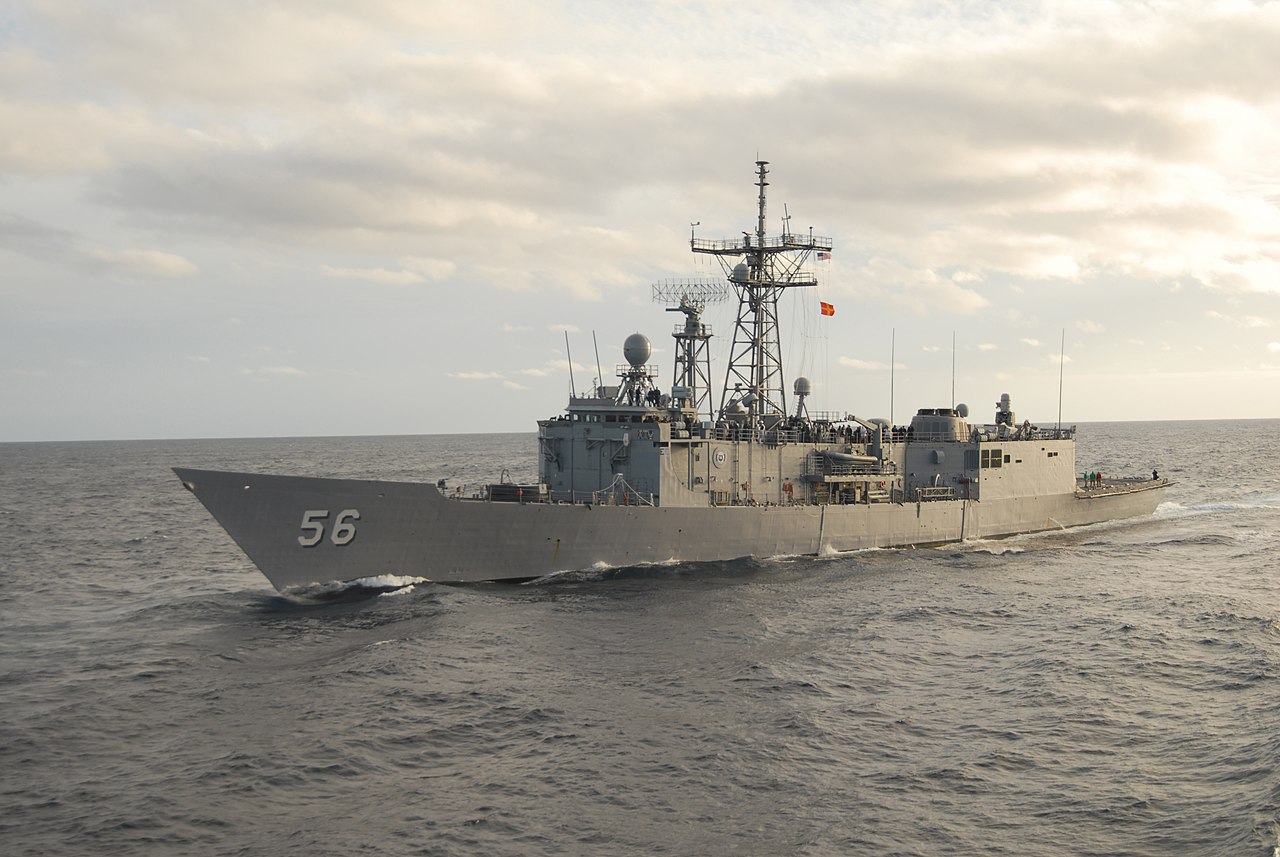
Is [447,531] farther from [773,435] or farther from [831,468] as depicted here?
[831,468]

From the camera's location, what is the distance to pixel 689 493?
32250 millimetres

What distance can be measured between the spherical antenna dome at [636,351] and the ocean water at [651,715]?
744 centimetres

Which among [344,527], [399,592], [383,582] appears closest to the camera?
[344,527]

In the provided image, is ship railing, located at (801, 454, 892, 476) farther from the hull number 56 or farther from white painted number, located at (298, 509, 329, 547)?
white painted number, located at (298, 509, 329, 547)

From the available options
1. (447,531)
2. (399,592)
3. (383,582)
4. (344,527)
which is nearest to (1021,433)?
(447,531)

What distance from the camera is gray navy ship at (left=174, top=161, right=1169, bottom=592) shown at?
2662cm

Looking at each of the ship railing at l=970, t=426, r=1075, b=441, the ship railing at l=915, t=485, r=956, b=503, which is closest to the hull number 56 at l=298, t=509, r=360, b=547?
the ship railing at l=915, t=485, r=956, b=503

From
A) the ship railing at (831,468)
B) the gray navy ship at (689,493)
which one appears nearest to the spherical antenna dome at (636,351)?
the gray navy ship at (689,493)

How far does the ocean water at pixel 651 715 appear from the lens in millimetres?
13695

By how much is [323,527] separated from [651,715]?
12.4 metres

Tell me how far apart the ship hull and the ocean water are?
0.86m

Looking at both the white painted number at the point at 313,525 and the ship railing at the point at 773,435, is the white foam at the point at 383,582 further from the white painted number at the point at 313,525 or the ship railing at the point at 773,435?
the ship railing at the point at 773,435

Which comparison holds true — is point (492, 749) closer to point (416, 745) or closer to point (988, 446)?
point (416, 745)

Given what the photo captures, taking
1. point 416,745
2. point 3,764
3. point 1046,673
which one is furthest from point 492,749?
point 1046,673
